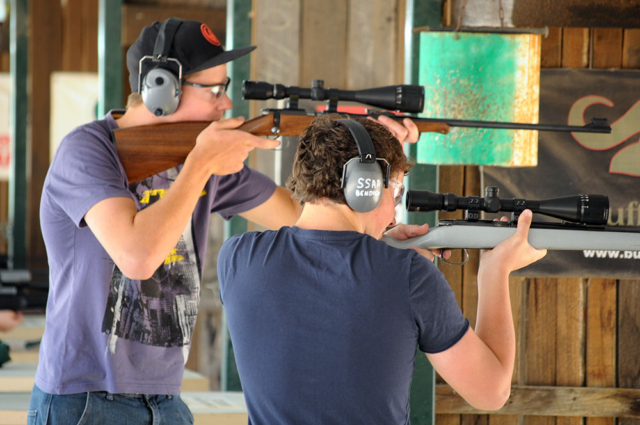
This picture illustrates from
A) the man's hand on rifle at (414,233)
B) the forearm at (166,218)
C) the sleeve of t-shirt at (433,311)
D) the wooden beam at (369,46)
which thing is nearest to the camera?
the sleeve of t-shirt at (433,311)

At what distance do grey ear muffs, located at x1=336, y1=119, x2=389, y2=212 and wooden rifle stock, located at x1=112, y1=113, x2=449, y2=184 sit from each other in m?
0.78

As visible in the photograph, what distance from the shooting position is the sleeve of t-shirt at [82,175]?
1742mm

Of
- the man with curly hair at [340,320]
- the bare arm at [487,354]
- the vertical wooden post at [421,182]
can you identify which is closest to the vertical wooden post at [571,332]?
the vertical wooden post at [421,182]

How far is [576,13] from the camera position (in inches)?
102

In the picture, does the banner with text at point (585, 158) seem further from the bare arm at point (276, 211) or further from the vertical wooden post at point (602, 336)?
the bare arm at point (276, 211)

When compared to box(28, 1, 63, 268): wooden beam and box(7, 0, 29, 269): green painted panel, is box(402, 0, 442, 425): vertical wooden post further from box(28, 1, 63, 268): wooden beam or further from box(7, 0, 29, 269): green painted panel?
box(28, 1, 63, 268): wooden beam

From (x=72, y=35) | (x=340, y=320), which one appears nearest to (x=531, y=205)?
(x=340, y=320)

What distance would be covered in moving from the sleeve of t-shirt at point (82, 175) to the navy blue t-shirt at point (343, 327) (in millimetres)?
613

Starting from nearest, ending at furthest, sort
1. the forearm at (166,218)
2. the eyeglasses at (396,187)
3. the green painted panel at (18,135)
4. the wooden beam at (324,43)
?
the eyeglasses at (396,187) < the forearm at (166,218) < the wooden beam at (324,43) < the green painted panel at (18,135)

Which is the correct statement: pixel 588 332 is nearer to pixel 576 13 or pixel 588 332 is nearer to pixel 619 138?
pixel 619 138

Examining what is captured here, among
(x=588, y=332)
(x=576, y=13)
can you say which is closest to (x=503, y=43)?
(x=576, y=13)

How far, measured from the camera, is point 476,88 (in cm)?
256

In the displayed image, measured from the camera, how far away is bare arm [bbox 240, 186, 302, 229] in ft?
7.74

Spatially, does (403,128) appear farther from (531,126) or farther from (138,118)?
(138,118)
